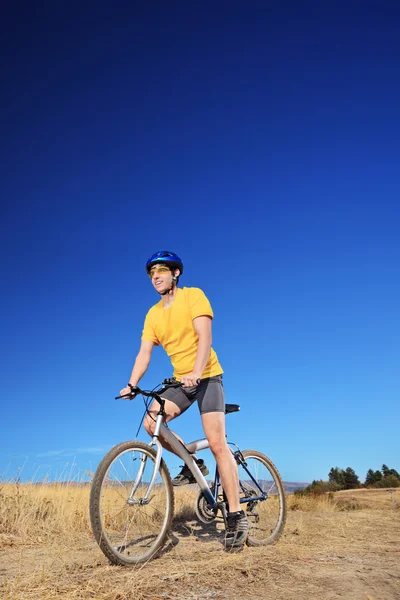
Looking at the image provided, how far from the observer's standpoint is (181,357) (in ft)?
18.4

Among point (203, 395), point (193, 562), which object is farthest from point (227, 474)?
point (193, 562)

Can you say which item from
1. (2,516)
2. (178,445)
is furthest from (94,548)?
(2,516)

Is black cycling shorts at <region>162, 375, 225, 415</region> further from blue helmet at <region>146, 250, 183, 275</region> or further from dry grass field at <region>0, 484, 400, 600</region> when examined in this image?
dry grass field at <region>0, 484, 400, 600</region>

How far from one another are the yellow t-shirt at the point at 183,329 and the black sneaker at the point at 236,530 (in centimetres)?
153

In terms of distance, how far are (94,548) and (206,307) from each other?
2.96 meters

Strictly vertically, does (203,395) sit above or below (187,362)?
below

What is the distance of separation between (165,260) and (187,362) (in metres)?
1.13

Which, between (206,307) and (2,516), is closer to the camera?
(206,307)

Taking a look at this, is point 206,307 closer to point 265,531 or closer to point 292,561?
point 292,561

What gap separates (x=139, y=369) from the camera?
5652 millimetres

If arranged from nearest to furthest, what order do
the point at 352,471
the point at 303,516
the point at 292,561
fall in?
the point at 292,561
the point at 303,516
the point at 352,471

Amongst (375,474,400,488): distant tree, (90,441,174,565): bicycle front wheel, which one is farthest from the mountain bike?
(375,474,400,488): distant tree

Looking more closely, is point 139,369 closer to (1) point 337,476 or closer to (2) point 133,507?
(2) point 133,507

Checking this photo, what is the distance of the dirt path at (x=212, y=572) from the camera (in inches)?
144
